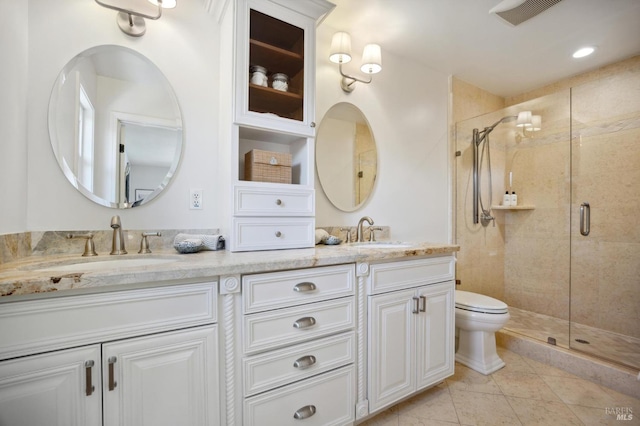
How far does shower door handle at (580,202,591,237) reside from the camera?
8.08 feet

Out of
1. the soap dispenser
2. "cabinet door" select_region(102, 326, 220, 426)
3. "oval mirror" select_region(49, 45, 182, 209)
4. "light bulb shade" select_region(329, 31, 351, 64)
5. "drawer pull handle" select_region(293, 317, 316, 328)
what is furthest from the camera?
the soap dispenser

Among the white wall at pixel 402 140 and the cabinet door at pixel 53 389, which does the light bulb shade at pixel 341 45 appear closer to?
the white wall at pixel 402 140

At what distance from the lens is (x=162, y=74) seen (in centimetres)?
143

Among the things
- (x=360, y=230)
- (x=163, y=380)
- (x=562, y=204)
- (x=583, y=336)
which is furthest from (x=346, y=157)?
(x=583, y=336)

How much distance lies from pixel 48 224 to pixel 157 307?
2.52 feet

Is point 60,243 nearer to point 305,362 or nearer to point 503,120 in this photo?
point 305,362

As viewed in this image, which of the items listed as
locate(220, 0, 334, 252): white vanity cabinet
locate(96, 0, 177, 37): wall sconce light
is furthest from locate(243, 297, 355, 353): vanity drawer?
locate(96, 0, 177, 37): wall sconce light

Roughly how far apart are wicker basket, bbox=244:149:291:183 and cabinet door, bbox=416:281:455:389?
3.29 feet

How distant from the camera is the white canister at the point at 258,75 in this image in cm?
144

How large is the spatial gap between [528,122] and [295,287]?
2889 mm

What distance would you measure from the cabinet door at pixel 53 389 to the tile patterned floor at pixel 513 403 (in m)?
1.26

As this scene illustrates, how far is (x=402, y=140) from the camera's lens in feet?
7.66

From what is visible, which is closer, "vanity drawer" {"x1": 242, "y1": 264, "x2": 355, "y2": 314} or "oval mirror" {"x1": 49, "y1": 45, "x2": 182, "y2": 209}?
"vanity drawer" {"x1": 242, "y1": 264, "x2": 355, "y2": 314}

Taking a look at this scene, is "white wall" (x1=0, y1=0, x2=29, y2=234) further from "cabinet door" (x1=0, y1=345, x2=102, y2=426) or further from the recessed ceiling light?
the recessed ceiling light
